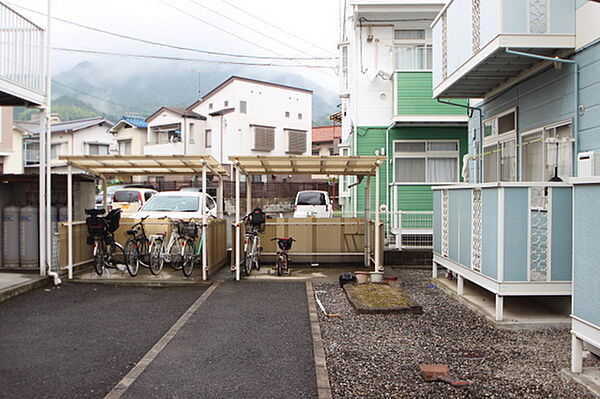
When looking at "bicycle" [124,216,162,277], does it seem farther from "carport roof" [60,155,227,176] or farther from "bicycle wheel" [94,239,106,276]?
"carport roof" [60,155,227,176]

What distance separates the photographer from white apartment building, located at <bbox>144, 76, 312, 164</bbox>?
36.5 meters

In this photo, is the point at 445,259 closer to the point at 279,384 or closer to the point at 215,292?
the point at 215,292

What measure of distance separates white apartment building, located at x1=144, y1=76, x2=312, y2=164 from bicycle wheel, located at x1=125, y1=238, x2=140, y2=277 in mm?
26486

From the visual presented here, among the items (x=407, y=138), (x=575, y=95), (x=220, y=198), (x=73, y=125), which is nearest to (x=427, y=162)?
(x=407, y=138)

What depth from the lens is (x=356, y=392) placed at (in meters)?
4.20

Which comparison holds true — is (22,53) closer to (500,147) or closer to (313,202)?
(500,147)

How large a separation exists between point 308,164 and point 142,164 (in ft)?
10.8

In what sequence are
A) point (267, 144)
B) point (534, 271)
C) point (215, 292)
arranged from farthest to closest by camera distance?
point (267, 144) → point (215, 292) → point (534, 271)

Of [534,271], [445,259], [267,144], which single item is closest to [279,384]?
[534,271]

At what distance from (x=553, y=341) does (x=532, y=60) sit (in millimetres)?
4279

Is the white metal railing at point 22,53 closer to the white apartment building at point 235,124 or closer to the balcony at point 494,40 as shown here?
the balcony at point 494,40

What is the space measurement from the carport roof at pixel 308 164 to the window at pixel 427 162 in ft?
13.9

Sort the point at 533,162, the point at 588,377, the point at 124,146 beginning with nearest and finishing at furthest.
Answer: the point at 588,377 → the point at 533,162 → the point at 124,146

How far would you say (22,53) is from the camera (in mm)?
8727
